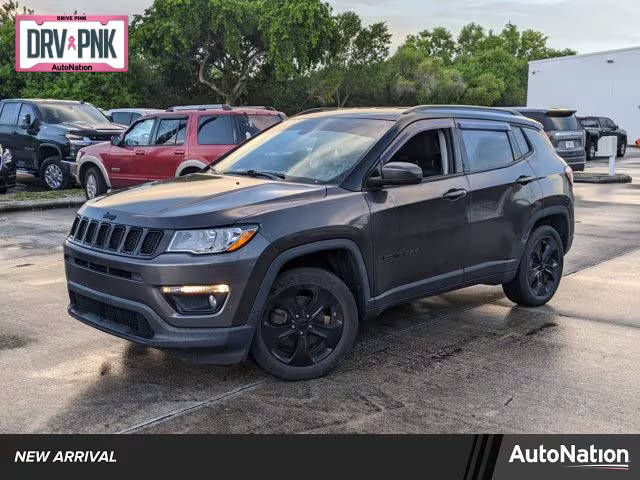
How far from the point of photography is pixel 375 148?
5035 millimetres

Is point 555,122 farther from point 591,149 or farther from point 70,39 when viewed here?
point 70,39

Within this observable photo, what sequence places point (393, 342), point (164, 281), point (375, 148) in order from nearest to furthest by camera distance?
point (164, 281) < point (375, 148) < point (393, 342)

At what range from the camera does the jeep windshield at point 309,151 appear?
16.5 ft

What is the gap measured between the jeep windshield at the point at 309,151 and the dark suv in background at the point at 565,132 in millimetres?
13279

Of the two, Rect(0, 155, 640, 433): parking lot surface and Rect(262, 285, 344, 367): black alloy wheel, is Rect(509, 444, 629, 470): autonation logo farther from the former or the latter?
Rect(262, 285, 344, 367): black alloy wheel

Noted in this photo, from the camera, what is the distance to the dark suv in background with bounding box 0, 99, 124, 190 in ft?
49.5

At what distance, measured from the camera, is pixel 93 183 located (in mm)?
13430

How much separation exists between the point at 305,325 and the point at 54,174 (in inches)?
493

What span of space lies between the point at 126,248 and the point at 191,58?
135 ft

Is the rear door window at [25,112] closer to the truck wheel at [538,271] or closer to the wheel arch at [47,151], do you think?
the wheel arch at [47,151]

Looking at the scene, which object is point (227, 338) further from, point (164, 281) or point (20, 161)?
point (20, 161)

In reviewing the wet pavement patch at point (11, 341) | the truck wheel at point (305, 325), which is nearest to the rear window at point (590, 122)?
the truck wheel at point (305, 325)

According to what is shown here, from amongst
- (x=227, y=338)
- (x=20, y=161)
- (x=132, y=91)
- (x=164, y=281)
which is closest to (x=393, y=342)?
(x=227, y=338)

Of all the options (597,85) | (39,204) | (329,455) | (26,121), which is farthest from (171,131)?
(597,85)
